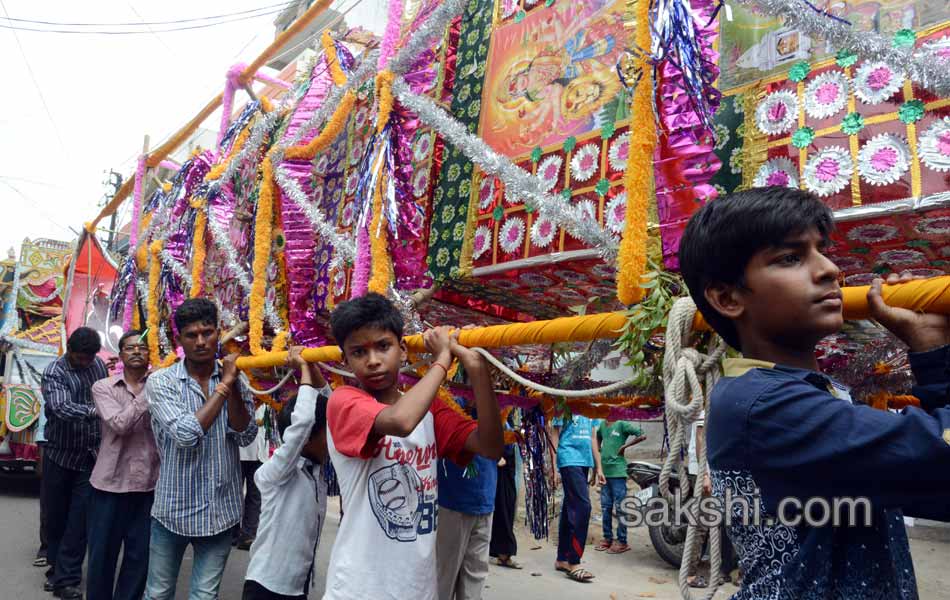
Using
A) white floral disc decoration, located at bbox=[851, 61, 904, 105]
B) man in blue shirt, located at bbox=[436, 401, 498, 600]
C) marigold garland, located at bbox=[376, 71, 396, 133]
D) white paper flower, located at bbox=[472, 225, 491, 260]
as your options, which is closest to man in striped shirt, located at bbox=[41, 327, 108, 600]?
man in blue shirt, located at bbox=[436, 401, 498, 600]

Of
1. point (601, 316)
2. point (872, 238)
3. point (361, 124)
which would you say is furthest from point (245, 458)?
point (872, 238)

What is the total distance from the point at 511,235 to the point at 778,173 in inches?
36.5

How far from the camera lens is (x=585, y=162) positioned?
2.13 meters

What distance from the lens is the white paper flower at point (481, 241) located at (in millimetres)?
2463

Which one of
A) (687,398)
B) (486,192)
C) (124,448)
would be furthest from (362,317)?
(124,448)

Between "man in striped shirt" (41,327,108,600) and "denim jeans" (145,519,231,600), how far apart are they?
154 cm

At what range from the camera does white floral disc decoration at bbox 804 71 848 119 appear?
1.61m

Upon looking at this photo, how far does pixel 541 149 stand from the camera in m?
2.27

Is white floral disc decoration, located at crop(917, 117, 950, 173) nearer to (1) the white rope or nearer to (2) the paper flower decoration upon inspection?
(1) the white rope

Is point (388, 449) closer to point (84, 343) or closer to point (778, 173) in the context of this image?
point (778, 173)

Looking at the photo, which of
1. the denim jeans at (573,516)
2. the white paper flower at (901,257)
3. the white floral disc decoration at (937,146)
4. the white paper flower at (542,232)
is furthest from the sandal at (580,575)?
the white floral disc decoration at (937,146)

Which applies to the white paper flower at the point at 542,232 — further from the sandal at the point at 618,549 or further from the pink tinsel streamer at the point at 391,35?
the sandal at the point at 618,549

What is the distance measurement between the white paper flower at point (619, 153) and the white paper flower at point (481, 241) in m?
0.57

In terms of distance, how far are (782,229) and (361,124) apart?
2558 mm
